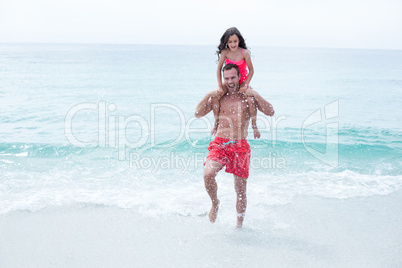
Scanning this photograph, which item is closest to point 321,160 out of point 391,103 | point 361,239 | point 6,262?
point 361,239

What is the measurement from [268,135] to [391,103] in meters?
11.0

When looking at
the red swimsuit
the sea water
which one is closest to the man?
the red swimsuit

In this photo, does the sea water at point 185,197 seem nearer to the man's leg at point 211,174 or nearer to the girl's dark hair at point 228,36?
the man's leg at point 211,174

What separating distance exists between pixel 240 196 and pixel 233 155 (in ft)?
1.76

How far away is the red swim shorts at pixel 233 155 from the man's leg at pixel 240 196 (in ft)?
0.26

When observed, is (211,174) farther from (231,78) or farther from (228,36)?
(228,36)

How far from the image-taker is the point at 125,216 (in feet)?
14.4

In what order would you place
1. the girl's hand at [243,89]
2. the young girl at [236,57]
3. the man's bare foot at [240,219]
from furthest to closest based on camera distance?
the man's bare foot at [240,219] → the young girl at [236,57] → the girl's hand at [243,89]

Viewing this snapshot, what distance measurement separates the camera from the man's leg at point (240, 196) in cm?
389

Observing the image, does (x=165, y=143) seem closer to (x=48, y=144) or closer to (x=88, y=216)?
(x=48, y=144)

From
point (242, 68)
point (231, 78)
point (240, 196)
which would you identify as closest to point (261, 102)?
point (231, 78)

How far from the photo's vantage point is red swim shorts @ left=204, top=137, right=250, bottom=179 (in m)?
3.82

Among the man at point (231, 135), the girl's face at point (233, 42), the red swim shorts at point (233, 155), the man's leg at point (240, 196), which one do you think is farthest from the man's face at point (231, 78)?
the man's leg at point (240, 196)

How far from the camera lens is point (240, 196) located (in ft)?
13.1
